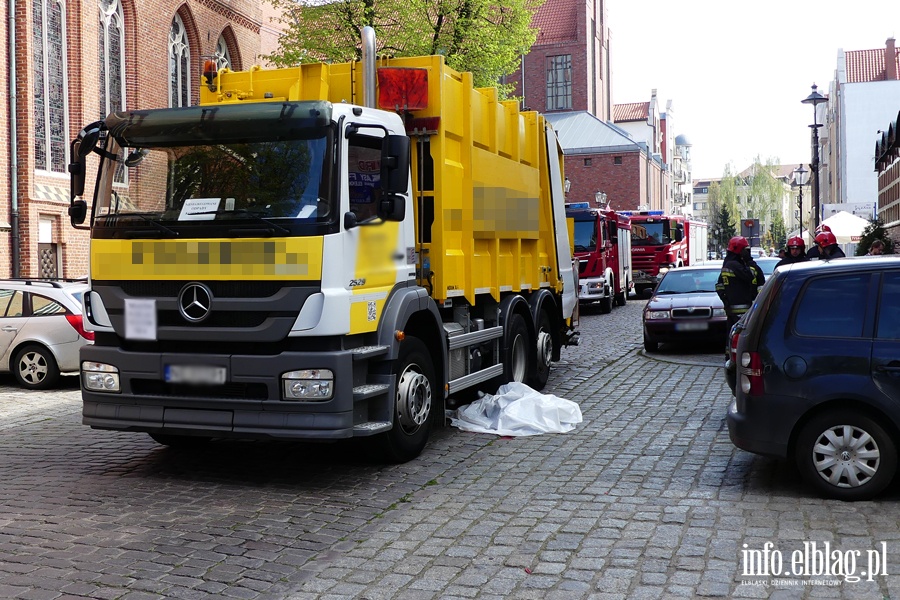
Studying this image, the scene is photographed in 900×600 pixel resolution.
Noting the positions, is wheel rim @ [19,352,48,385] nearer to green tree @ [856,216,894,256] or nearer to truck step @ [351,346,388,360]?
truck step @ [351,346,388,360]

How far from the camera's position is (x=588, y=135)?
67688 mm

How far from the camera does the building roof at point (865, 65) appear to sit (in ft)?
216

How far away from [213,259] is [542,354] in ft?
18.3

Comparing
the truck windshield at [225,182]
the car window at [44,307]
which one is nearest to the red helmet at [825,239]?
the truck windshield at [225,182]

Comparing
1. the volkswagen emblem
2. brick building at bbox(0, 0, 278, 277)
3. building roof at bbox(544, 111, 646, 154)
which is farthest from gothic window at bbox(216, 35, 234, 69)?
building roof at bbox(544, 111, 646, 154)

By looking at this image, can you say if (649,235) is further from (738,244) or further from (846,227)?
(738,244)

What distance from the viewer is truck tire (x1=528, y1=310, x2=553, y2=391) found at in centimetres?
1126

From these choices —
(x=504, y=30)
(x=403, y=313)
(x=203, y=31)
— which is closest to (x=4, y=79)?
(x=203, y=31)

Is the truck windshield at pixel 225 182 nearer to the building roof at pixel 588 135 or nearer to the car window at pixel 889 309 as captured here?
the car window at pixel 889 309

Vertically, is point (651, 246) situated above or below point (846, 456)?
above

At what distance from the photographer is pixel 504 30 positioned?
26562 millimetres

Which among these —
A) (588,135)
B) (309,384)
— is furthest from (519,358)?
(588,135)

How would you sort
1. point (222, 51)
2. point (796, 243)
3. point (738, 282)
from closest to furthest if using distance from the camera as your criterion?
point (738, 282), point (796, 243), point (222, 51)

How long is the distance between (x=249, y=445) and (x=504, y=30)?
2021cm
